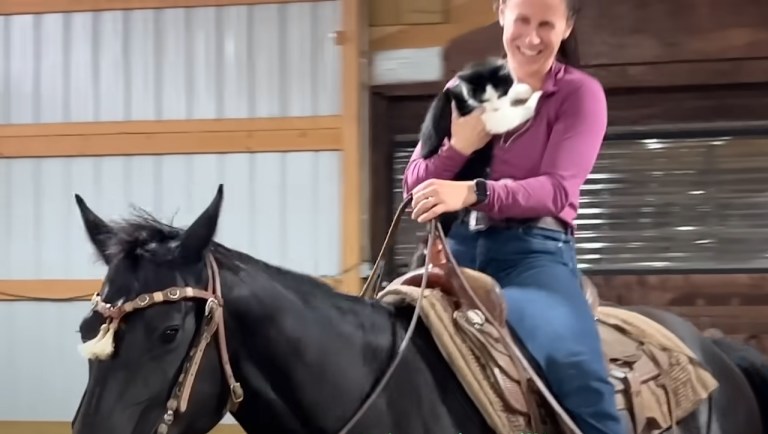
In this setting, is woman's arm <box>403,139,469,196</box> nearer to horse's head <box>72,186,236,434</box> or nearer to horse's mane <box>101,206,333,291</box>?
horse's mane <box>101,206,333,291</box>

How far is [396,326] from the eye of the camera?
1.44 meters

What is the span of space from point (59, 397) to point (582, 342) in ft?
10.5

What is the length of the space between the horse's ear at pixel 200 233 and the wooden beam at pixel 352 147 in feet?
7.91

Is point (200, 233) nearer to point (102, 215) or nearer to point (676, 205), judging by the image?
point (676, 205)

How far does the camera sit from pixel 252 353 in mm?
1250

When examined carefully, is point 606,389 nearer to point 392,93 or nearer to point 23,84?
point 392,93

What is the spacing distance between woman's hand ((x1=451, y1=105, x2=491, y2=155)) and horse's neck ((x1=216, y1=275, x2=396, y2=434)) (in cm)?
37

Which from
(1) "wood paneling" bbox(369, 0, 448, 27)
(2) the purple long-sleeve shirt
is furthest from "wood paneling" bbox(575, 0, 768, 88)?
(2) the purple long-sleeve shirt

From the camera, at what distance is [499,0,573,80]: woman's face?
1492 millimetres

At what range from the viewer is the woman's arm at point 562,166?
1.39 m

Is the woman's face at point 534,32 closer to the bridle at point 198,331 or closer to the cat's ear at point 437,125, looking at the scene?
the cat's ear at point 437,125

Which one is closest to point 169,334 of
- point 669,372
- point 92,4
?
point 669,372

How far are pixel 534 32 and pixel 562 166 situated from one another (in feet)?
0.81

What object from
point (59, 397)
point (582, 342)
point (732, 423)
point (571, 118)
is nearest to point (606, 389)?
point (582, 342)
